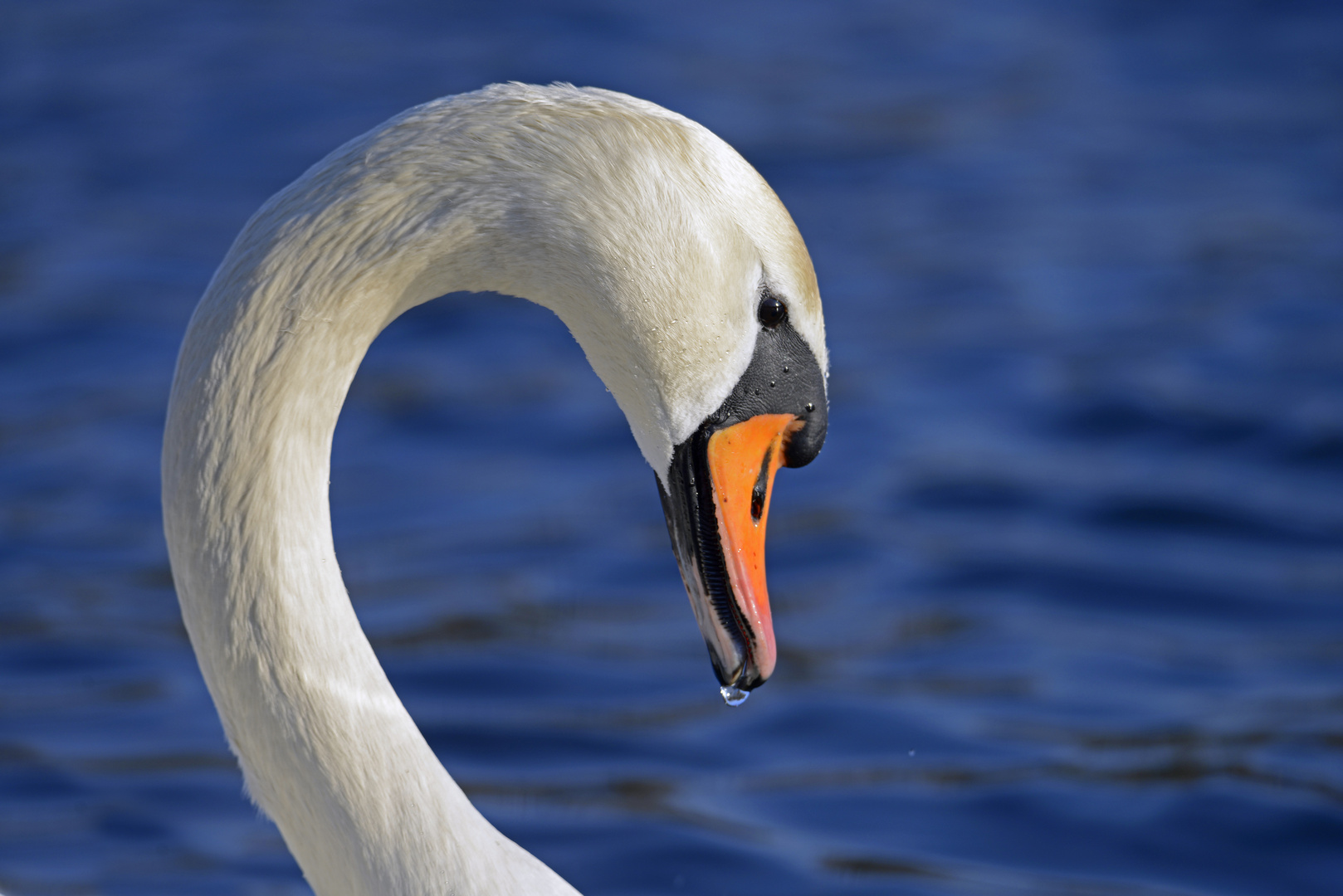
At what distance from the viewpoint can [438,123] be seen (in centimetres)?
279

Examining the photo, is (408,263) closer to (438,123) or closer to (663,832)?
(438,123)

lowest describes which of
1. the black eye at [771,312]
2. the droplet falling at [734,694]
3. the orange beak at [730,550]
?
the droplet falling at [734,694]

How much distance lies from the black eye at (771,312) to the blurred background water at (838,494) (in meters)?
2.11

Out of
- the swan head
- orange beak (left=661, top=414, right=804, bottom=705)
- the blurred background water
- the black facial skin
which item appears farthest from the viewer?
the blurred background water

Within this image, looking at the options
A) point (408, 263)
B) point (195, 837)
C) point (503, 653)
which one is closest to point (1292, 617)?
point (503, 653)

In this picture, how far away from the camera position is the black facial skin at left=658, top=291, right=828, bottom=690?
9.54ft

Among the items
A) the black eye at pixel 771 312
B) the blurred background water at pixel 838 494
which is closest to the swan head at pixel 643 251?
the black eye at pixel 771 312

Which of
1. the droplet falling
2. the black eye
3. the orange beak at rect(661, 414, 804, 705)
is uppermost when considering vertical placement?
the black eye

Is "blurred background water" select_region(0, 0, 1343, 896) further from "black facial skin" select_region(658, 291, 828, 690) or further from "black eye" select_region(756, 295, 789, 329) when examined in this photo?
"black eye" select_region(756, 295, 789, 329)

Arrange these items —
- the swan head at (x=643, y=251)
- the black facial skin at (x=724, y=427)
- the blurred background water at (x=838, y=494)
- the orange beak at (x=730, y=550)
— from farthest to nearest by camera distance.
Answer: the blurred background water at (x=838, y=494) → the orange beak at (x=730, y=550) → the black facial skin at (x=724, y=427) → the swan head at (x=643, y=251)

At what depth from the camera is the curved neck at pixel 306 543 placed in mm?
2775

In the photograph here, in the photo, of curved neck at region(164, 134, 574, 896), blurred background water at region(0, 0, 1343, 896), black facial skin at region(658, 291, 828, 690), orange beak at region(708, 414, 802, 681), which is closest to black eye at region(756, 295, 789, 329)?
black facial skin at region(658, 291, 828, 690)

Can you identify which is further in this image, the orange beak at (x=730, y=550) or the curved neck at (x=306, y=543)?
the orange beak at (x=730, y=550)

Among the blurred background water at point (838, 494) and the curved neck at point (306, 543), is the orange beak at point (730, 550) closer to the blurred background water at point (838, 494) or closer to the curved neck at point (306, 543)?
the curved neck at point (306, 543)
